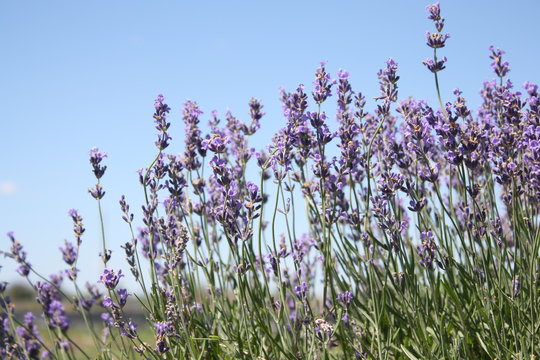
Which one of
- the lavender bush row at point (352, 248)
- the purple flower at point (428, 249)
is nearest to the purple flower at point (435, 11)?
the lavender bush row at point (352, 248)

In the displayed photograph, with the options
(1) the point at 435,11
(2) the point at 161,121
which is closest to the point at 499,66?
(1) the point at 435,11

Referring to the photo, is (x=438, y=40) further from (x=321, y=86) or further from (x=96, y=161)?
(x=96, y=161)

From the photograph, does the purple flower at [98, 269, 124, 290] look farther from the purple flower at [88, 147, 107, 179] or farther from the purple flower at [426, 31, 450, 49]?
the purple flower at [426, 31, 450, 49]

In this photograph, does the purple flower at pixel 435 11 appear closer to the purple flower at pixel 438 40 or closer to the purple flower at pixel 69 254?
the purple flower at pixel 438 40

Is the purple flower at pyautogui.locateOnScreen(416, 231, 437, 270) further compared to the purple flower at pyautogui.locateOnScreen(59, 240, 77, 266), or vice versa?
the purple flower at pyautogui.locateOnScreen(59, 240, 77, 266)

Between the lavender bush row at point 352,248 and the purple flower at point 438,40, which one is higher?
the purple flower at point 438,40

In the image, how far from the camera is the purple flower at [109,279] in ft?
8.39

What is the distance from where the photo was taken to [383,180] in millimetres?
2645

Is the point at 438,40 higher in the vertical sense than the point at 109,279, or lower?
higher

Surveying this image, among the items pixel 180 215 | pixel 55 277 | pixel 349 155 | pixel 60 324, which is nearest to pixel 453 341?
pixel 349 155

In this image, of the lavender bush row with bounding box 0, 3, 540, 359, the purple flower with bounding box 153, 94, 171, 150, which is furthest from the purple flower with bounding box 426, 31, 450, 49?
the purple flower with bounding box 153, 94, 171, 150

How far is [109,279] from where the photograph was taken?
102 inches

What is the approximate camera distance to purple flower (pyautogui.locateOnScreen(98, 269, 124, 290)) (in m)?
2.56

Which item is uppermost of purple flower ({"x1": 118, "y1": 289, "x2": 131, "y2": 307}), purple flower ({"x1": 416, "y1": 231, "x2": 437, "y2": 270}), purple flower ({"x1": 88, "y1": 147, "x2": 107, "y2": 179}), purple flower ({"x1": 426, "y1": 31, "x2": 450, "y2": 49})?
purple flower ({"x1": 426, "y1": 31, "x2": 450, "y2": 49})
